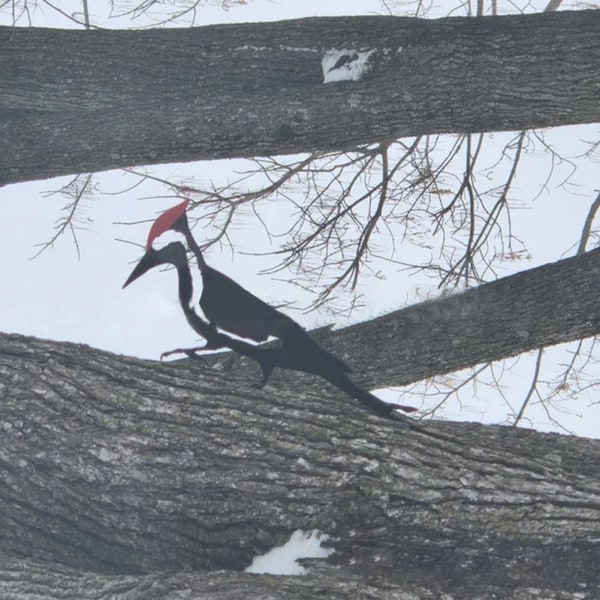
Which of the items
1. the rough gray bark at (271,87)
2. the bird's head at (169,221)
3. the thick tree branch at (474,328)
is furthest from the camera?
the thick tree branch at (474,328)

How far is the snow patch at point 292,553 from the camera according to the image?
6.83 ft

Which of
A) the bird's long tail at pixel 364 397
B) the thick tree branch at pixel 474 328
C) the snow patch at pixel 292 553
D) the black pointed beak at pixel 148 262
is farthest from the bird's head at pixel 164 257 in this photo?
the thick tree branch at pixel 474 328

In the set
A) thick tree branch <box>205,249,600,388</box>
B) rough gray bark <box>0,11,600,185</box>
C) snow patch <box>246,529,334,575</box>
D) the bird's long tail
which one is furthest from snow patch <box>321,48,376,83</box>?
snow patch <box>246,529,334,575</box>

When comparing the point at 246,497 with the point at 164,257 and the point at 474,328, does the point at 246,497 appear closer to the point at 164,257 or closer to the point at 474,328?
the point at 164,257

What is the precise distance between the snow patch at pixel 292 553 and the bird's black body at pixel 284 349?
382 millimetres

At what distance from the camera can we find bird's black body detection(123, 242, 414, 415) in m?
2.32

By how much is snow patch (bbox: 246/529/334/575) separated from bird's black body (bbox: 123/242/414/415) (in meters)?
0.38

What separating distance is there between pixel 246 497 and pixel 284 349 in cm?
40

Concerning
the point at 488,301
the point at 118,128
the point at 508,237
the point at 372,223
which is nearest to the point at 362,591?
the point at 488,301

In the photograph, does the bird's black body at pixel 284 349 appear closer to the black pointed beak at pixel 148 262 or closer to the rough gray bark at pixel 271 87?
the black pointed beak at pixel 148 262

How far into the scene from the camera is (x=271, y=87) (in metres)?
3.06

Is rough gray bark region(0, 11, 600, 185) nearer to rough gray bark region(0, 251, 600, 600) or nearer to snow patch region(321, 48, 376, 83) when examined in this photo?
snow patch region(321, 48, 376, 83)

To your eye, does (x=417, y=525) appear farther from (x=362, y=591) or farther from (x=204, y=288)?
(x=204, y=288)

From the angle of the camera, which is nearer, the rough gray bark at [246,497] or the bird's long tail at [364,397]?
the rough gray bark at [246,497]
